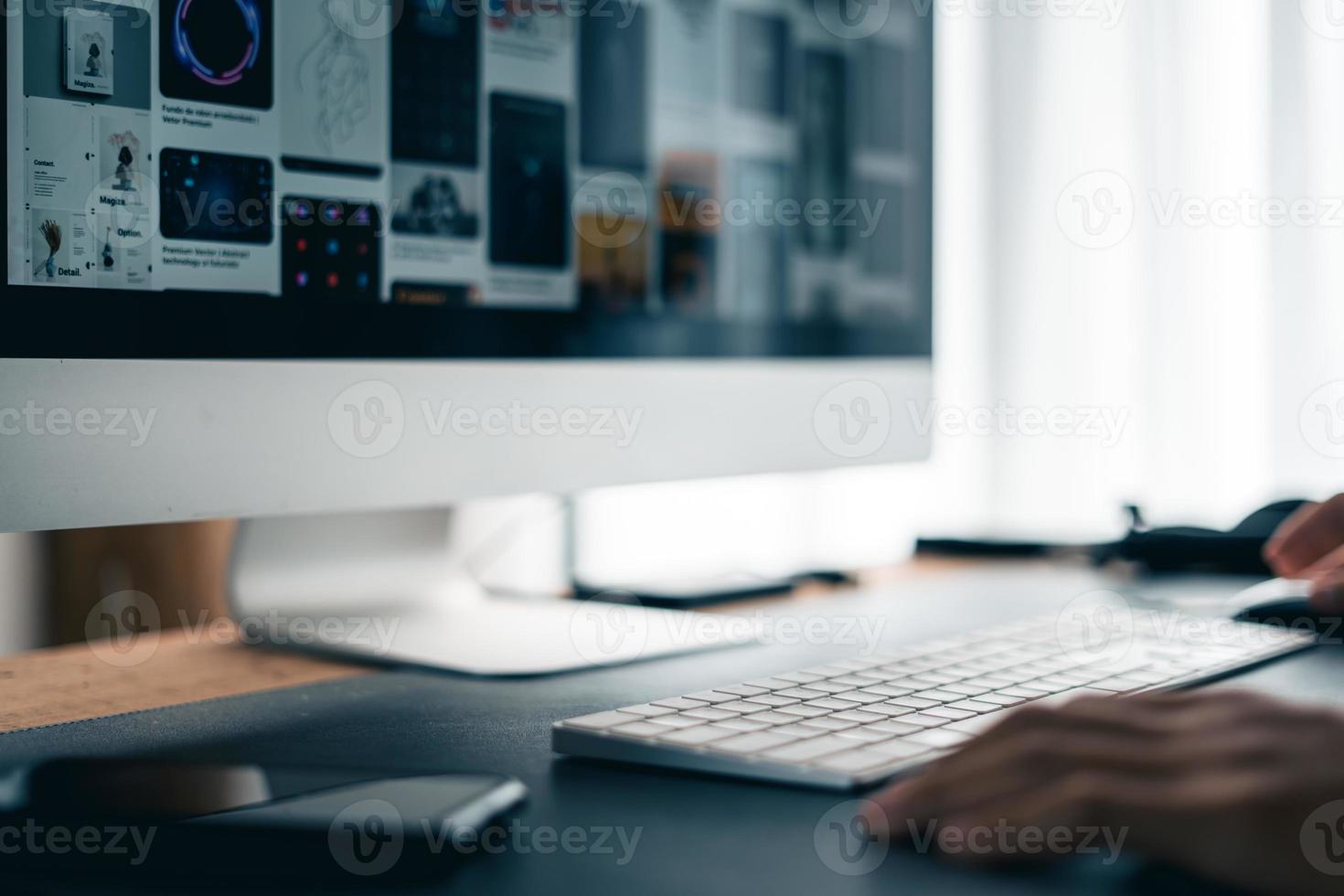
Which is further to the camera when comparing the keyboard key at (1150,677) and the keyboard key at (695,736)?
the keyboard key at (1150,677)

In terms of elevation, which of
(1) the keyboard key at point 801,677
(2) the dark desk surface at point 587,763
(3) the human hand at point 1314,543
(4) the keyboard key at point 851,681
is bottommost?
(2) the dark desk surface at point 587,763

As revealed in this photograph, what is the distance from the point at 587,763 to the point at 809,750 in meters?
0.09

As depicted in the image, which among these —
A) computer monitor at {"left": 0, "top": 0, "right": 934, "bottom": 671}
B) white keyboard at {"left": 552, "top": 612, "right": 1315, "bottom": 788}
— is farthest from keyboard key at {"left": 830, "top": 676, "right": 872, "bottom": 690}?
computer monitor at {"left": 0, "top": 0, "right": 934, "bottom": 671}

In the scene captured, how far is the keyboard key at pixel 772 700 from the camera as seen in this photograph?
1.65 ft

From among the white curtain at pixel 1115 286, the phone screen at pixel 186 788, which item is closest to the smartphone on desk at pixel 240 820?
the phone screen at pixel 186 788

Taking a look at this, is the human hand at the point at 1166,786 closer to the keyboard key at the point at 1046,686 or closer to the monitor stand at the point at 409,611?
the keyboard key at the point at 1046,686

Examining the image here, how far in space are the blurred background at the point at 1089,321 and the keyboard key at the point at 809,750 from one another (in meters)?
1.05

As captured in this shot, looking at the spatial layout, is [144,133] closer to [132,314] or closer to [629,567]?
[132,314]

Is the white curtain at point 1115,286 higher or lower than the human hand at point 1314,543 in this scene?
higher

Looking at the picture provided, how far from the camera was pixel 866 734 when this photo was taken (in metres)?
0.45

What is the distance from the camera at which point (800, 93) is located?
93 cm

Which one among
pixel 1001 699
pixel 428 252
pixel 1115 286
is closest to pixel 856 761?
pixel 1001 699

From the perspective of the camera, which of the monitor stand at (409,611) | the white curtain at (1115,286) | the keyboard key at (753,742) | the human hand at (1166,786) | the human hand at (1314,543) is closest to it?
the human hand at (1166,786)

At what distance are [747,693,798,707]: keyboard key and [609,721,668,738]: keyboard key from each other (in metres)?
0.06
